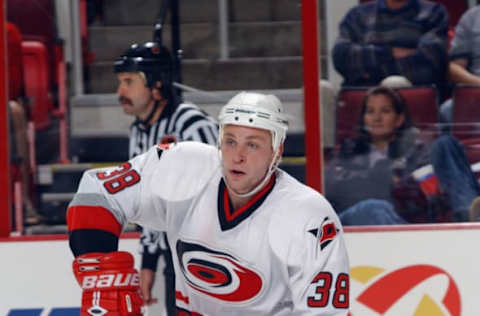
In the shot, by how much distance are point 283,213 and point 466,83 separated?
1406 mm

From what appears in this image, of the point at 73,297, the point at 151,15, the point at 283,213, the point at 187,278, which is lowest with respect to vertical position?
the point at 73,297

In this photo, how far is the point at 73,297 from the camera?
3.66 meters

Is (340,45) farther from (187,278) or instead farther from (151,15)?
(187,278)

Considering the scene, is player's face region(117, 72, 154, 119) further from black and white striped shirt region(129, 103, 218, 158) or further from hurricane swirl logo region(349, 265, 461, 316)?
hurricane swirl logo region(349, 265, 461, 316)

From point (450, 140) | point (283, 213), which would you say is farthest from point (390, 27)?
point (283, 213)

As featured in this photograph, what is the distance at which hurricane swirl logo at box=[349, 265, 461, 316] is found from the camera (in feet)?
11.8

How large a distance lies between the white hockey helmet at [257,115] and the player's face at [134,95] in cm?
118

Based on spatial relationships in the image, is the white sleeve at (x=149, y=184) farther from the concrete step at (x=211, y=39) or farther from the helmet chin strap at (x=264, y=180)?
the concrete step at (x=211, y=39)

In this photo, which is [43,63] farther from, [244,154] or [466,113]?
[466,113]

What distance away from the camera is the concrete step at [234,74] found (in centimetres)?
360

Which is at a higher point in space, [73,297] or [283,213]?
[283,213]

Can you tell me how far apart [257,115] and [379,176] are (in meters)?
1.32

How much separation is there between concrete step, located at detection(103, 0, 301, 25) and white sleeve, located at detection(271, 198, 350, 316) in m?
1.26

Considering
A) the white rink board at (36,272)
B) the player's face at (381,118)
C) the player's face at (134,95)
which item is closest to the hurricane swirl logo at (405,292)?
the player's face at (381,118)
